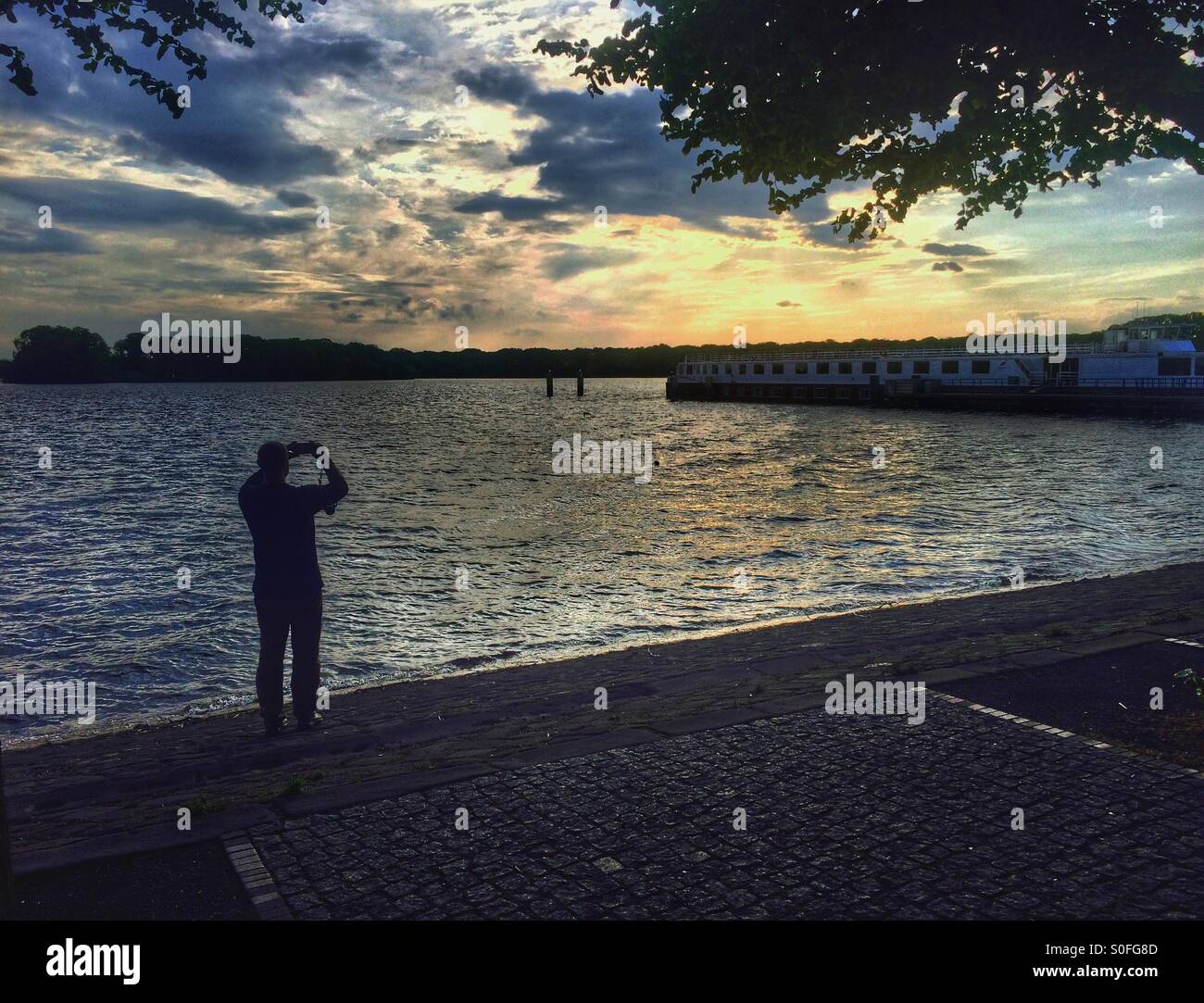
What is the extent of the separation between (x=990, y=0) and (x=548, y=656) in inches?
338

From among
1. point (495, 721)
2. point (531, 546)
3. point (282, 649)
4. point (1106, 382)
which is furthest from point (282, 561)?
point (1106, 382)

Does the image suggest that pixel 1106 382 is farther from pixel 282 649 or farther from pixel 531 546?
pixel 282 649

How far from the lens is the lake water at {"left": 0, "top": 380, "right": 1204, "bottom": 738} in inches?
534

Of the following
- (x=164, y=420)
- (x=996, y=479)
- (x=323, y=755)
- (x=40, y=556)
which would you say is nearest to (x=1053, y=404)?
(x=996, y=479)

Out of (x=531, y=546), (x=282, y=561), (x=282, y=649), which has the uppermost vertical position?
(x=282, y=561)

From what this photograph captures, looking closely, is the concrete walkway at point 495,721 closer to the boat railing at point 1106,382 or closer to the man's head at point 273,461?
the man's head at point 273,461

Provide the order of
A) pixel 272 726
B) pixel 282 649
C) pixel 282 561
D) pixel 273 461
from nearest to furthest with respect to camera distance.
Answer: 1. pixel 273 461
2. pixel 282 561
3. pixel 282 649
4. pixel 272 726

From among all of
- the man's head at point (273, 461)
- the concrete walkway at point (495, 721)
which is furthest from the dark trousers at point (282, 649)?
the man's head at point (273, 461)

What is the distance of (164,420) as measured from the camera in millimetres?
99688

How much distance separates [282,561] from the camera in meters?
7.30

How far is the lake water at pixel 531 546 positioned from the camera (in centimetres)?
1357

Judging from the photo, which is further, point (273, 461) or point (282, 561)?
point (282, 561)

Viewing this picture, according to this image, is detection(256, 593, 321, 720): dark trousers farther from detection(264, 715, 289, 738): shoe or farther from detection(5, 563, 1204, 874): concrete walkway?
detection(5, 563, 1204, 874): concrete walkway

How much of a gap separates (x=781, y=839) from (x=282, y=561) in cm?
440
